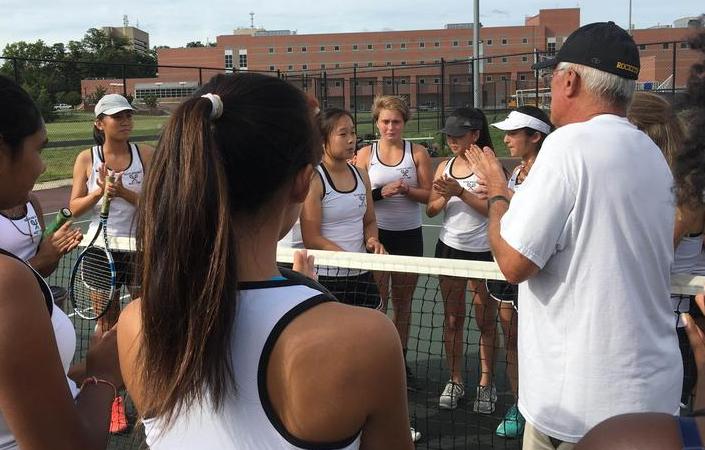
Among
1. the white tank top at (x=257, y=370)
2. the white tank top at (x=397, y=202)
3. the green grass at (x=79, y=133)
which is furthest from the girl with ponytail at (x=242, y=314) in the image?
the green grass at (x=79, y=133)

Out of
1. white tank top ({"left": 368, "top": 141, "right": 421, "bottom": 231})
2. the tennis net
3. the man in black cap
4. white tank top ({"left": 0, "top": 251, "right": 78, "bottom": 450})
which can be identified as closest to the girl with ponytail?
white tank top ({"left": 0, "top": 251, "right": 78, "bottom": 450})

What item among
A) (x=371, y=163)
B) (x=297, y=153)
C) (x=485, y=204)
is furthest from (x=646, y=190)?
(x=371, y=163)

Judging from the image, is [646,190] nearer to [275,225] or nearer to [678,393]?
[678,393]

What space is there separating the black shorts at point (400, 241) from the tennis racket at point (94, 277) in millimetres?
1990

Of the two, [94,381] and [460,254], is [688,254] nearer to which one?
[460,254]

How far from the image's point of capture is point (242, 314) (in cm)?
129

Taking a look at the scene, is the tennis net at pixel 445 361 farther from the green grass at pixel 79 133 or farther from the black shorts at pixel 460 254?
the green grass at pixel 79 133

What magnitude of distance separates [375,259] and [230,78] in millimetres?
2041

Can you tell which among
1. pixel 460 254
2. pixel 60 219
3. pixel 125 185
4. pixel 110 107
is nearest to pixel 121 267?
pixel 125 185

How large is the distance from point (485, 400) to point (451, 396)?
22 cm

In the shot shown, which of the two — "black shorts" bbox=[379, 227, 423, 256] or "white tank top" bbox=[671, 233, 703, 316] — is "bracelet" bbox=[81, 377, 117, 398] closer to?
"white tank top" bbox=[671, 233, 703, 316]

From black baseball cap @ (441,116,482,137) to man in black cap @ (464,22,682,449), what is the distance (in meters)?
2.63

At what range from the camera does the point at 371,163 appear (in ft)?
17.1

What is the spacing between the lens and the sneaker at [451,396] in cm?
444
